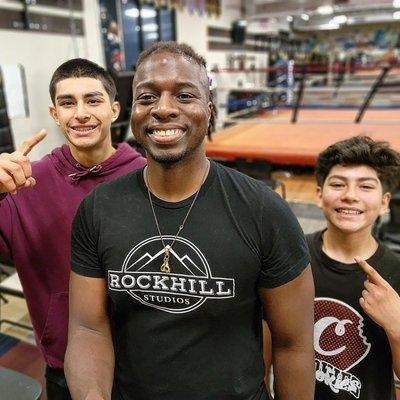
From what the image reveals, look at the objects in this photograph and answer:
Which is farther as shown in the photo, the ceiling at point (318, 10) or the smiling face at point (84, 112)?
the ceiling at point (318, 10)

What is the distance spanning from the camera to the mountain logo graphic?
908 mm

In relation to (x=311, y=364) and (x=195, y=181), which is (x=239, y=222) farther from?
(x=311, y=364)

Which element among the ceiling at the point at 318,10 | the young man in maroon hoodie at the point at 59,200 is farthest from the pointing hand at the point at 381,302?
the ceiling at the point at 318,10

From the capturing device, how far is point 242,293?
921mm

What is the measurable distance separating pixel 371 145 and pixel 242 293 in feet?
2.48

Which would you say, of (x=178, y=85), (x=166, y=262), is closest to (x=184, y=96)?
(x=178, y=85)

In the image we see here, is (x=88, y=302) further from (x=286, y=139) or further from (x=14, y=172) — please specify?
(x=286, y=139)

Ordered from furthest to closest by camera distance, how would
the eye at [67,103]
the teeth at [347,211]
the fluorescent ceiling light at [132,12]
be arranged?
1. the fluorescent ceiling light at [132,12]
2. the eye at [67,103]
3. the teeth at [347,211]

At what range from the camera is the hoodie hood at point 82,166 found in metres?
1.31

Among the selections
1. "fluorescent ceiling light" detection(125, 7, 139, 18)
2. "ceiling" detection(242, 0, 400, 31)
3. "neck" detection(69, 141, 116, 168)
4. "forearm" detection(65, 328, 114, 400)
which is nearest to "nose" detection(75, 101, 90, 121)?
"neck" detection(69, 141, 116, 168)

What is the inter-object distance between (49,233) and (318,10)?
21.6ft

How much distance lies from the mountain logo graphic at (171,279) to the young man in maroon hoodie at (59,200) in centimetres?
42

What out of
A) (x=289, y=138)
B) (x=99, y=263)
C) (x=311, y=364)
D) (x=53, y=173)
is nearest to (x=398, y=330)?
(x=311, y=364)

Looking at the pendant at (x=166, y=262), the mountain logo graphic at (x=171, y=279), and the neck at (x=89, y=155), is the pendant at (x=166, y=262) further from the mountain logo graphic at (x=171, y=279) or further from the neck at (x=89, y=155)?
the neck at (x=89, y=155)
